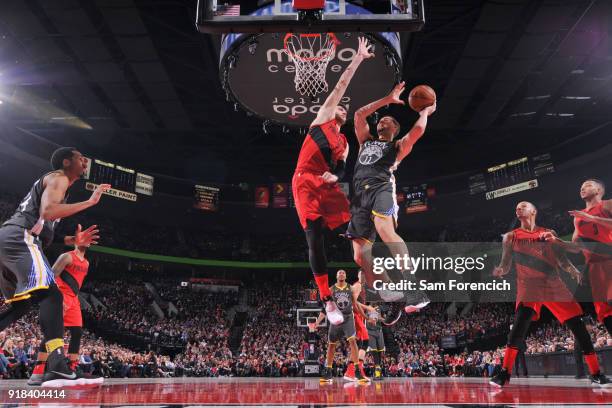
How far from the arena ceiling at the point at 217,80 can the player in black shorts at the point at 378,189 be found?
7171 millimetres

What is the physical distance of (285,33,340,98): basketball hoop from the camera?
291 inches

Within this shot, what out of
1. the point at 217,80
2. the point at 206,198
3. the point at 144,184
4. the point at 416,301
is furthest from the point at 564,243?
the point at 206,198

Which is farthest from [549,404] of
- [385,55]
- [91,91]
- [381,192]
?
[91,91]

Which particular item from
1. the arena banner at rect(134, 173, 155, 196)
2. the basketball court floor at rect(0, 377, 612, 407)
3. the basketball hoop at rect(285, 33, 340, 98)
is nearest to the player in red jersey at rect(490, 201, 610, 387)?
the basketball court floor at rect(0, 377, 612, 407)

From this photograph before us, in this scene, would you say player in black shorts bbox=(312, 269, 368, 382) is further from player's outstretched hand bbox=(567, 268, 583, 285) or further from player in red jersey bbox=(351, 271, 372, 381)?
player's outstretched hand bbox=(567, 268, 583, 285)

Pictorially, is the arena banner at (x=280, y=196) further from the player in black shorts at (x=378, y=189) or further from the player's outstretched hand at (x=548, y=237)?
the player's outstretched hand at (x=548, y=237)

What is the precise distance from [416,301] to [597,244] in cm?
260

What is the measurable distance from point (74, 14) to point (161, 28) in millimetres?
2061

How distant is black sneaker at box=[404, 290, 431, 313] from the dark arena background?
0.03m

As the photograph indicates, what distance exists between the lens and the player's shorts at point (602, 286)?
5.51m

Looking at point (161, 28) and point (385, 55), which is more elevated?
point (161, 28)

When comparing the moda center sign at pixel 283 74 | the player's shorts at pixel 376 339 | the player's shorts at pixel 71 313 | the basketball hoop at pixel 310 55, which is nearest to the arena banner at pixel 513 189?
the player's shorts at pixel 376 339

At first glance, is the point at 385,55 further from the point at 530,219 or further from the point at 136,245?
the point at 136,245

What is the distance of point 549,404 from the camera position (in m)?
3.42
